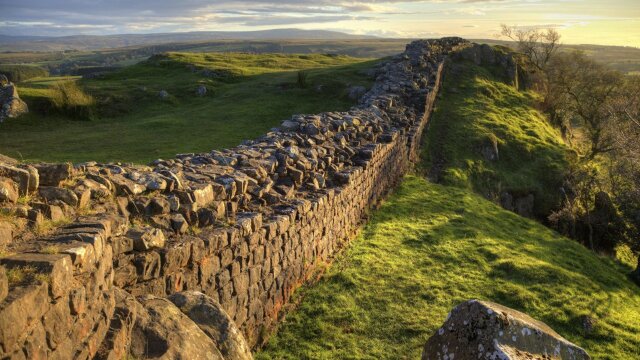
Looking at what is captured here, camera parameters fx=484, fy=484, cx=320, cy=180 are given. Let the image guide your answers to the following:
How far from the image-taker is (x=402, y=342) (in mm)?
9406

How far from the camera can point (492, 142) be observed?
27.3 m

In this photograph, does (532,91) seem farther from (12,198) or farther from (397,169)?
(12,198)

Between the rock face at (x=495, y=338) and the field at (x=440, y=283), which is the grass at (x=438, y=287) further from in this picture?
the rock face at (x=495, y=338)

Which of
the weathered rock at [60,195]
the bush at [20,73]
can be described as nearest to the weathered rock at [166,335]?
the weathered rock at [60,195]

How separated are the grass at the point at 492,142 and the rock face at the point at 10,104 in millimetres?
22963

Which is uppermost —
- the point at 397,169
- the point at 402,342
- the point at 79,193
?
the point at 79,193

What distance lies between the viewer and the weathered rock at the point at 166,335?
Result: 5.29 meters

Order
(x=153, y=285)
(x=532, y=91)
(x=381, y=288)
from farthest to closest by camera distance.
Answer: (x=532, y=91)
(x=381, y=288)
(x=153, y=285)

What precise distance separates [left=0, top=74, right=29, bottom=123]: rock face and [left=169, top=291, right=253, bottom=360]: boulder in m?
25.8

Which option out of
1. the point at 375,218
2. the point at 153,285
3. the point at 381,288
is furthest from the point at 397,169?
the point at 153,285

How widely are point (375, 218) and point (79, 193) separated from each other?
10.9m

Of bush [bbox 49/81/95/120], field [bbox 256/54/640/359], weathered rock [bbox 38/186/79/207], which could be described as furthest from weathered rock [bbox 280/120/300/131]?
bush [bbox 49/81/95/120]

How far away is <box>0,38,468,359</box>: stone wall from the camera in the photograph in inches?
176

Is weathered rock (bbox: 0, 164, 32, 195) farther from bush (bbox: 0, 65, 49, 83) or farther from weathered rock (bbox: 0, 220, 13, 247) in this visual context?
bush (bbox: 0, 65, 49, 83)
